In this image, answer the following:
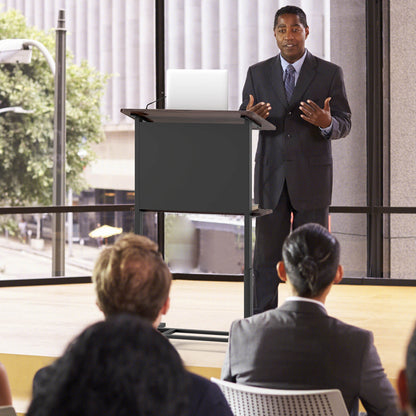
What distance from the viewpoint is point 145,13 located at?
19.9 ft

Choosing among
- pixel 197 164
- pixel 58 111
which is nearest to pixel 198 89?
pixel 197 164

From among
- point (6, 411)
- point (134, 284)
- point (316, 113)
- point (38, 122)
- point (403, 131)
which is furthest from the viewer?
point (38, 122)

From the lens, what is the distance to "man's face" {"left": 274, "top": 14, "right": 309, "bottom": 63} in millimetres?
3629

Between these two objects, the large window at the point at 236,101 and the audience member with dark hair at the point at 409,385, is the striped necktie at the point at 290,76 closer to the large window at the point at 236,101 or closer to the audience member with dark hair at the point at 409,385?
the large window at the point at 236,101

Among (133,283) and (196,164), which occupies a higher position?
(196,164)

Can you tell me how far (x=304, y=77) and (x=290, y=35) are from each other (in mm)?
239

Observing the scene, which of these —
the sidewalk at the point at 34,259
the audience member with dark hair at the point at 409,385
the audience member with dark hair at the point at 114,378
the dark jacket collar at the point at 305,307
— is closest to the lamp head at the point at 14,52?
the sidewalk at the point at 34,259

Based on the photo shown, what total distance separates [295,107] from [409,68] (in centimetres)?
243

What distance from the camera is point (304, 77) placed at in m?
3.80

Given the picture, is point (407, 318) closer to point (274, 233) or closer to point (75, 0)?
point (274, 233)

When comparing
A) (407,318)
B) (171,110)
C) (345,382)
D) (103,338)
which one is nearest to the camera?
(103,338)

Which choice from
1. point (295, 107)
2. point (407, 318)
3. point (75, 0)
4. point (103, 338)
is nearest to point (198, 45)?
point (75, 0)

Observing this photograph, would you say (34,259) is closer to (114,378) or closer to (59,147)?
(59,147)

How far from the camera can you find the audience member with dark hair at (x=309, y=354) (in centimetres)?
192
